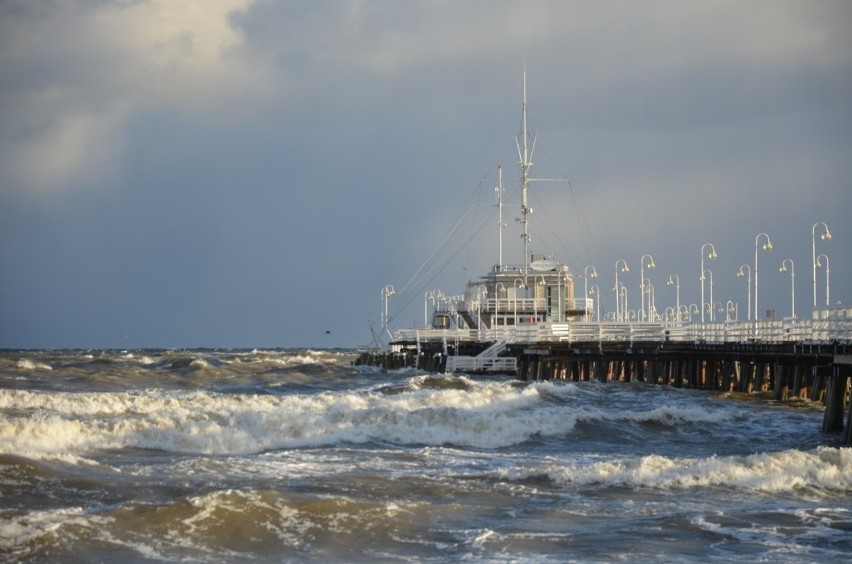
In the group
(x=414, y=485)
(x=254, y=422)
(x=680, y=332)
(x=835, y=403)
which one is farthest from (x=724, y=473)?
(x=680, y=332)

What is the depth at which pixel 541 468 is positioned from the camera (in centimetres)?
2359

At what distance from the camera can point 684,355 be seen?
169ft

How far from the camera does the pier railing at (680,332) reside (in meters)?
38.8

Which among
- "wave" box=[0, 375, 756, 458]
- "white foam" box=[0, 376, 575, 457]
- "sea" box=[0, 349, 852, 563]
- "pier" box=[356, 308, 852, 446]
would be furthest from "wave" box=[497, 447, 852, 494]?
"white foam" box=[0, 376, 575, 457]

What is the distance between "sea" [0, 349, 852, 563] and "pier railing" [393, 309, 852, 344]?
3405mm

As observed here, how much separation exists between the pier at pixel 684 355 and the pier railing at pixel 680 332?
51 millimetres

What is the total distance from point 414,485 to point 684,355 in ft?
102

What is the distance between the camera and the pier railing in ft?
127

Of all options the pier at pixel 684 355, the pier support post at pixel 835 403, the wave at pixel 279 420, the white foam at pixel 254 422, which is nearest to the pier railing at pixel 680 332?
the pier at pixel 684 355

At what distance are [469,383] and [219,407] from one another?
63.0ft

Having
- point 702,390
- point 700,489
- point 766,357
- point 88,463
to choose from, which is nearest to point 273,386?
point 702,390

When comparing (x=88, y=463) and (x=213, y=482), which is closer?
(x=213, y=482)

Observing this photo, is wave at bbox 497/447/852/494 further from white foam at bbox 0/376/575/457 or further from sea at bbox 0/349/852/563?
white foam at bbox 0/376/575/457

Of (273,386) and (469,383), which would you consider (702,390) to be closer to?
(469,383)
